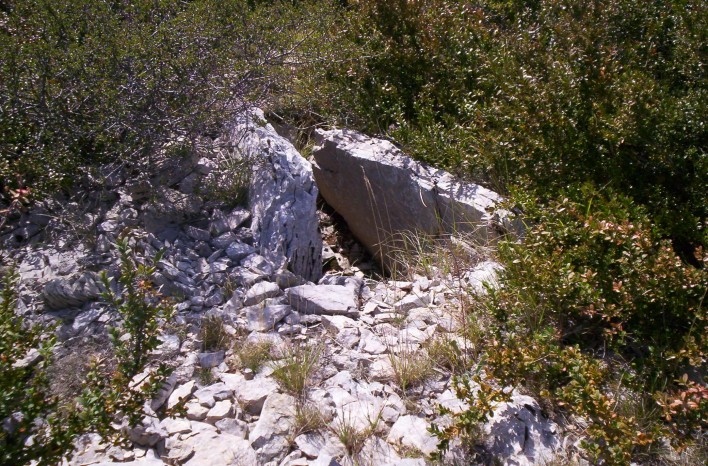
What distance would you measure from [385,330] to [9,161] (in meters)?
2.84

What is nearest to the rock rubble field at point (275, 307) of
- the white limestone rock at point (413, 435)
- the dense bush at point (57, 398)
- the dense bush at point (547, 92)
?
the white limestone rock at point (413, 435)

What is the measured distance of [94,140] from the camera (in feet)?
15.1

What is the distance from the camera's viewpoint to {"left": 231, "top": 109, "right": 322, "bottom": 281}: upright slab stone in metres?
4.43

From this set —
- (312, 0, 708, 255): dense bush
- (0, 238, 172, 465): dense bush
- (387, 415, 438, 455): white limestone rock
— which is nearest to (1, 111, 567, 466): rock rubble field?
(387, 415, 438, 455): white limestone rock

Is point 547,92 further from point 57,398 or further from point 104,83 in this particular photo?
point 57,398

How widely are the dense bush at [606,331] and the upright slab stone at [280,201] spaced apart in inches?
57.3

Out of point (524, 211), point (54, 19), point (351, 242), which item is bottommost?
point (351, 242)

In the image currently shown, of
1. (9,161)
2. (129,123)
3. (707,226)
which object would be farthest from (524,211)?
(9,161)

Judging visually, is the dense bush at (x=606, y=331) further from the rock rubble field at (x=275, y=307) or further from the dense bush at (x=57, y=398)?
the dense bush at (x=57, y=398)

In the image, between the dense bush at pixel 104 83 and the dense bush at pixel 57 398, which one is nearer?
the dense bush at pixel 57 398

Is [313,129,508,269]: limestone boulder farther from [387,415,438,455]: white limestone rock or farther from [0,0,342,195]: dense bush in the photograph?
[387,415,438,455]: white limestone rock

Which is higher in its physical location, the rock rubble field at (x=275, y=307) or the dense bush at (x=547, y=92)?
the dense bush at (x=547, y=92)

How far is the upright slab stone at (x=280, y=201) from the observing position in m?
4.43

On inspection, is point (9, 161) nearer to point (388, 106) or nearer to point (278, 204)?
point (278, 204)
